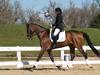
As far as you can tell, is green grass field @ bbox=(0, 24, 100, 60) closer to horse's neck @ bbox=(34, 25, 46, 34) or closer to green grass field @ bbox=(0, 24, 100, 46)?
green grass field @ bbox=(0, 24, 100, 46)

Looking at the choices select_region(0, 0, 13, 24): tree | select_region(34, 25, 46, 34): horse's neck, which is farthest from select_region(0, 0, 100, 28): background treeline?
select_region(34, 25, 46, 34): horse's neck

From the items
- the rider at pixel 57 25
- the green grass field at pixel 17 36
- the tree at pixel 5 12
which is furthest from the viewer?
the tree at pixel 5 12

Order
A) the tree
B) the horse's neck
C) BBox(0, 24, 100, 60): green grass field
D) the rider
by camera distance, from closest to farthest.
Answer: the rider
the horse's neck
BBox(0, 24, 100, 60): green grass field
the tree

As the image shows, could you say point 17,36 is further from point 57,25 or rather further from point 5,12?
point 57,25

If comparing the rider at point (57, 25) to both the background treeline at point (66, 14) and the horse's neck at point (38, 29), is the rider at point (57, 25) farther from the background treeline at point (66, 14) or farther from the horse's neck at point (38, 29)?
the background treeline at point (66, 14)

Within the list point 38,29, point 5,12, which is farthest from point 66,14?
point 38,29

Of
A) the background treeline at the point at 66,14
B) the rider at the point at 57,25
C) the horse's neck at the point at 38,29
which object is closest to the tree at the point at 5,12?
the background treeline at the point at 66,14

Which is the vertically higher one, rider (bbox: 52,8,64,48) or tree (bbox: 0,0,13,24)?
rider (bbox: 52,8,64,48)

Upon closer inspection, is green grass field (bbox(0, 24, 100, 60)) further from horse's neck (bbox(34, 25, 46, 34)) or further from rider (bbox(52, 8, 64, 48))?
rider (bbox(52, 8, 64, 48))

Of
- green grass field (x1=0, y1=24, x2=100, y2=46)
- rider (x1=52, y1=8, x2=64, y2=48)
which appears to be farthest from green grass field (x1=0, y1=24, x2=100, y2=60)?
rider (x1=52, y1=8, x2=64, y2=48)

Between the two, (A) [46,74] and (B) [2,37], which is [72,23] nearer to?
(B) [2,37]

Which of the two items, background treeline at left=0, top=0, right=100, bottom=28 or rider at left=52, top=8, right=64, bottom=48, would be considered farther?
background treeline at left=0, top=0, right=100, bottom=28

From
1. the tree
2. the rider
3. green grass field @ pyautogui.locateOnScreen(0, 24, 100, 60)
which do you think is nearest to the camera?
the rider

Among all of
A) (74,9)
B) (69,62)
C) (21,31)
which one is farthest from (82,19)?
(69,62)
